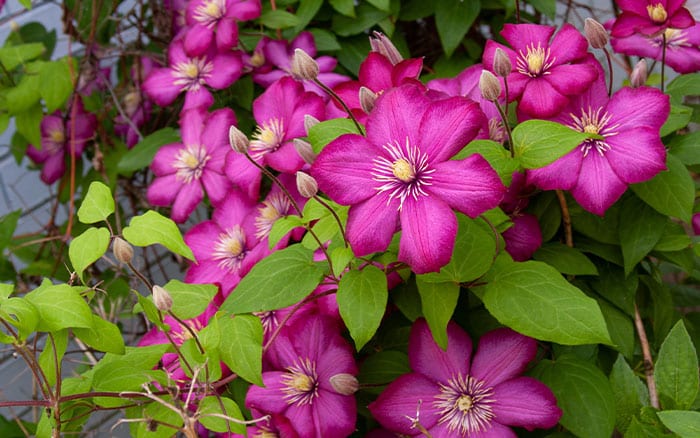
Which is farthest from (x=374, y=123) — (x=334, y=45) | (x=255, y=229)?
(x=334, y=45)

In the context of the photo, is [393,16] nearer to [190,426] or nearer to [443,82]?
[443,82]

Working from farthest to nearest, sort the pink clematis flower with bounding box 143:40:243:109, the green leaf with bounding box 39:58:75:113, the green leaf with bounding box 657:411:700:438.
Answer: the green leaf with bounding box 39:58:75:113, the pink clematis flower with bounding box 143:40:243:109, the green leaf with bounding box 657:411:700:438

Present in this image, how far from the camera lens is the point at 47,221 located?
5.25 ft

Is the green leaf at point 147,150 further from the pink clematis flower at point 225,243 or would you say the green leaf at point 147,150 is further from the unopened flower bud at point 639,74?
the unopened flower bud at point 639,74

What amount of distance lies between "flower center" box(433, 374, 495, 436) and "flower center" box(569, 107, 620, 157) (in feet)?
0.81

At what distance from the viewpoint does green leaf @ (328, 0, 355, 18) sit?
3.72ft

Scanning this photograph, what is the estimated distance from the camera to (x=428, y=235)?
22.7 inches

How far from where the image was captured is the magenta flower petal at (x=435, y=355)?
74cm

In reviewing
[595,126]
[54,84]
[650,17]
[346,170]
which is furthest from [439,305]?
[54,84]

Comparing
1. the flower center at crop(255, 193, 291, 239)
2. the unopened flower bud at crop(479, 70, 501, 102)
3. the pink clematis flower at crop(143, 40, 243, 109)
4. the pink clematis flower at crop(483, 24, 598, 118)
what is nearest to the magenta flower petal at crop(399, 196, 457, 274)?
the unopened flower bud at crop(479, 70, 501, 102)

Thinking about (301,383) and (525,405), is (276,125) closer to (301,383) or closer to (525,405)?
(301,383)

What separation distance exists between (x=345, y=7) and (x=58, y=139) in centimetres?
59

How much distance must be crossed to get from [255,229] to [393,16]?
1.51 ft

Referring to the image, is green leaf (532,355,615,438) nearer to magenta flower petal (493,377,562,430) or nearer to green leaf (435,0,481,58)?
magenta flower petal (493,377,562,430)
